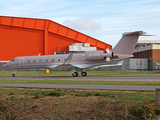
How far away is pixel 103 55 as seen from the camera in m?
27.9

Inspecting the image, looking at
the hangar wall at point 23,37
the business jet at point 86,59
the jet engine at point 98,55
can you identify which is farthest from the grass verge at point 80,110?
the hangar wall at point 23,37

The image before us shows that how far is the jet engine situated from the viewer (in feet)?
90.9

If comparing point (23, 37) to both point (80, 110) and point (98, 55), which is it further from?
point (80, 110)

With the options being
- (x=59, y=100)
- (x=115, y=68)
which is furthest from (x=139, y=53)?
(x=59, y=100)

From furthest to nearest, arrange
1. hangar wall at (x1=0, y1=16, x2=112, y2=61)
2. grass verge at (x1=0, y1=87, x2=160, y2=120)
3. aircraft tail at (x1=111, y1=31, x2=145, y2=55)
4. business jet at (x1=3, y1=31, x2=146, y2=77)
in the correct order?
hangar wall at (x1=0, y1=16, x2=112, y2=61)
business jet at (x1=3, y1=31, x2=146, y2=77)
aircraft tail at (x1=111, y1=31, x2=145, y2=55)
grass verge at (x1=0, y1=87, x2=160, y2=120)

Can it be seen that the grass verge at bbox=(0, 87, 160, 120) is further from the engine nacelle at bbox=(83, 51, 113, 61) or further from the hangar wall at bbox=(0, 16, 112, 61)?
the hangar wall at bbox=(0, 16, 112, 61)

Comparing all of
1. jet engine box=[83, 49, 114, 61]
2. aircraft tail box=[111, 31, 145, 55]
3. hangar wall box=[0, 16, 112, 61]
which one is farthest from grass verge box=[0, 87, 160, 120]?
hangar wall box=[0, 16, 112, 61]

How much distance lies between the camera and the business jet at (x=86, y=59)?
90.7ft

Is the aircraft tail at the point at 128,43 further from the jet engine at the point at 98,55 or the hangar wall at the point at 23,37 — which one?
the hangar wall at the point at 23,37

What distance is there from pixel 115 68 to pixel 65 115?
3961cm

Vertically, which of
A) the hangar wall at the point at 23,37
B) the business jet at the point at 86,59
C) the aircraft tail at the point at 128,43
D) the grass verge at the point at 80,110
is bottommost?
the grass verge at the point at 80,110

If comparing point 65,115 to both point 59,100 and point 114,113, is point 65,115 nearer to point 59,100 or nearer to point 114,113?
point 114,113

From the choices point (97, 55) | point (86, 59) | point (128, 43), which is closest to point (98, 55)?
point (97, 55)

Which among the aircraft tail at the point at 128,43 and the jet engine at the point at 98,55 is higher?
the aircraft tail at the point at 128,43
